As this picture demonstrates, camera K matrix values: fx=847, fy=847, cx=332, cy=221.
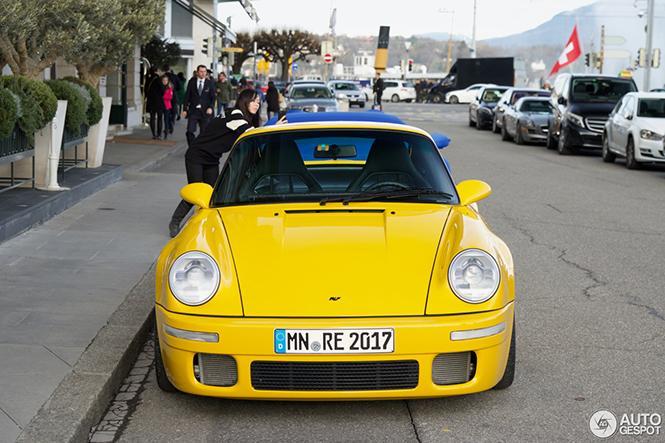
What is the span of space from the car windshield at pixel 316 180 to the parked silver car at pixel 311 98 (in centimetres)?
2202

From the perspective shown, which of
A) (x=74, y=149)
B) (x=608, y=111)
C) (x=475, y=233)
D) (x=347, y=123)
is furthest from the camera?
(x=608, y=111)

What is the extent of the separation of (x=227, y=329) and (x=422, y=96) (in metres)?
64.5

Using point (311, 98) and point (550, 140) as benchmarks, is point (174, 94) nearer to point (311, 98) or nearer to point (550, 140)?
point (311, 98)

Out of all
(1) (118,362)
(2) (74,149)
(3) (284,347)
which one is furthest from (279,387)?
(2) (74,149)

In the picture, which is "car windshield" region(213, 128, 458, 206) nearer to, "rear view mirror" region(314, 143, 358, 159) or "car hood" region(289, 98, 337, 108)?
"rear view mirror" region(314, 143, 358, 159)

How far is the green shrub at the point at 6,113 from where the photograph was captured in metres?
8.26

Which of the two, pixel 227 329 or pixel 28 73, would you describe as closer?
pixel 227 329

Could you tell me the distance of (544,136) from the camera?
951 inches

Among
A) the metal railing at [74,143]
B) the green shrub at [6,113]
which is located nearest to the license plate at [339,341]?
the green shrub at [6,113]

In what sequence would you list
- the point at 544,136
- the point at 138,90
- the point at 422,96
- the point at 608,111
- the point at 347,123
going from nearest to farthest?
the point at 347,123, the point at 608,111, the point at 544,136, the point at 138,90, the point at 422,96

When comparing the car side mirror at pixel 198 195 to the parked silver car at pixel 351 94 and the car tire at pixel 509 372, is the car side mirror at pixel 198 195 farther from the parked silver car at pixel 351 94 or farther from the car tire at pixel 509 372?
the parked silver car at pixel 351 94

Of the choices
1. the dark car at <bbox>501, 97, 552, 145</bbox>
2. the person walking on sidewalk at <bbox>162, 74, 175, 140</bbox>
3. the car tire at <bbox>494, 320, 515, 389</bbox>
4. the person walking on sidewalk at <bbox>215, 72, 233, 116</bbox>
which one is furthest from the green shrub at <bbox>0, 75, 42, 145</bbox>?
the person walking on sidewalk at <bbox>215, 72, 233, 116</bbox>

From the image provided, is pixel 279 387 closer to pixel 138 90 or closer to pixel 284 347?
pixel 284 347
